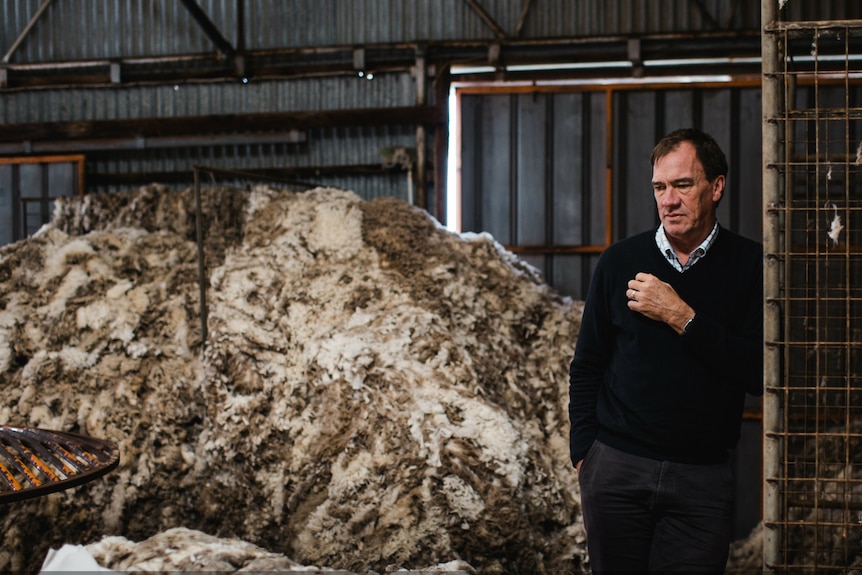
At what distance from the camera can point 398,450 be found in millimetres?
3961

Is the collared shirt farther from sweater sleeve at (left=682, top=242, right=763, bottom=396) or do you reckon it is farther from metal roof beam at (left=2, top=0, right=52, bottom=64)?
metal roof beam at (left=2, top=0, right=52, bottom=64)

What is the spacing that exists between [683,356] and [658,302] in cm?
20

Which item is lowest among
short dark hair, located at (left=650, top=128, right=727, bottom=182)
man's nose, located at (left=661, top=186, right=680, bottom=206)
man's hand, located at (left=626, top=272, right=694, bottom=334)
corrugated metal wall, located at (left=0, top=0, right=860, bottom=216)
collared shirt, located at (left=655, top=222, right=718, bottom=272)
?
man's hand, located at (left=626, top=272, right=694, bottom=334)

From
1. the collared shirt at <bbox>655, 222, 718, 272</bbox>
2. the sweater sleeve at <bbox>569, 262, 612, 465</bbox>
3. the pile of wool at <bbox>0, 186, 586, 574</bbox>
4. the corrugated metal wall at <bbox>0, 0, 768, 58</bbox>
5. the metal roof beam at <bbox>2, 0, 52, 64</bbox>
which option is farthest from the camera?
the metal roof beam at <bbox>2, 0, 52, 64</bbox>

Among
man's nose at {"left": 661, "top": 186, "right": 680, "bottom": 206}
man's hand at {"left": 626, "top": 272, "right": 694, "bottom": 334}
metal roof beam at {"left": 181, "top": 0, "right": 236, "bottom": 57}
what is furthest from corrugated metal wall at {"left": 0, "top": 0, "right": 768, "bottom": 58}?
man's hand at {"left": 626, "top": 272, "right": 694, "bottom": 334}

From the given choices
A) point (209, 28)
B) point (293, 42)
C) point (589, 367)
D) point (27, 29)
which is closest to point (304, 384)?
point (589, 367)

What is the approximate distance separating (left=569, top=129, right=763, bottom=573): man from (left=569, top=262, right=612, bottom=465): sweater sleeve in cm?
6

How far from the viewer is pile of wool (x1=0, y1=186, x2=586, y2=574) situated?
3846 mm

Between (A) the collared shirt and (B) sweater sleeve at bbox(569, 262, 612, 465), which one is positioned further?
(B) sweater sleeve at bbox(569, 262, 612, 465)

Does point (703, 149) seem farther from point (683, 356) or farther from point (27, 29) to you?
point (27, 29)

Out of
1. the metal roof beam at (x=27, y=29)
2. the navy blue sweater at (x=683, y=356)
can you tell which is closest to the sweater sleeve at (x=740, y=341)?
the navy blue sweater at (x=683, y=356)

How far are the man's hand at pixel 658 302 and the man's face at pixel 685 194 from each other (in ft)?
0.57

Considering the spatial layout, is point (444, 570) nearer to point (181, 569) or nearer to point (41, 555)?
point (181, 569)

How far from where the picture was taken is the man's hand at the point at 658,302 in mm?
2225
